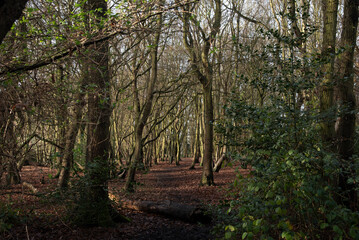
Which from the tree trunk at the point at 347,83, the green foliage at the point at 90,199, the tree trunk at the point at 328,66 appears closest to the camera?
the tree trunk at the point at 328,66

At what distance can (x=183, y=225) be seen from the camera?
7492 millimetres

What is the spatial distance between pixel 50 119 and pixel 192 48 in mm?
10114

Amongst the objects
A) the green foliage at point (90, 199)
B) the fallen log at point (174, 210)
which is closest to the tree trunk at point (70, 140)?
the green foliage at point (90, 199)

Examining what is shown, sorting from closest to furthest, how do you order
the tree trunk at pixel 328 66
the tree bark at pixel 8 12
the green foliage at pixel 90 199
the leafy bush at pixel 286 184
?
1. the tree bark at pixel 8 12
2. the leafy bush at pixel 286 184
3. the tree trunk at pixel 328 66
4. the green foliage at pixel 90 199

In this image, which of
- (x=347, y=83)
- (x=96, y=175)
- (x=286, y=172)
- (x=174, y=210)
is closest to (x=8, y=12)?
(x=286, y=172)

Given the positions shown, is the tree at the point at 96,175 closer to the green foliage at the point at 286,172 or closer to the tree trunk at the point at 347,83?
the green foliage at the point at 286,172

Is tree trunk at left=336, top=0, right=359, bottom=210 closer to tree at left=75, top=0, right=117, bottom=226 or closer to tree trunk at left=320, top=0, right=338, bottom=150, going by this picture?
tree trunk at left=320, top=0, right=338, bottom=150

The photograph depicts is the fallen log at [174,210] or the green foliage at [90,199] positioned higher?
the green foliage at [90,199]

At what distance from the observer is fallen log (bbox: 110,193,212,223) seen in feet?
24.8

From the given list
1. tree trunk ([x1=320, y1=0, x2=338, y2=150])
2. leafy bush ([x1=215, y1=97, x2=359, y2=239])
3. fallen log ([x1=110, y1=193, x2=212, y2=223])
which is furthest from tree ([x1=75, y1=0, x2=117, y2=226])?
tree trunk ([x1=320, y1=0, x2=338, y2=150])

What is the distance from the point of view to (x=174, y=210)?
7961 millimetres

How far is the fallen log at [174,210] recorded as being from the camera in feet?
24.8

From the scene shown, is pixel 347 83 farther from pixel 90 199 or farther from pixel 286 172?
pixel 90 199

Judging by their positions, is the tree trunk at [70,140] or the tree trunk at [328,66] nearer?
the tree trunk at [70,140]
